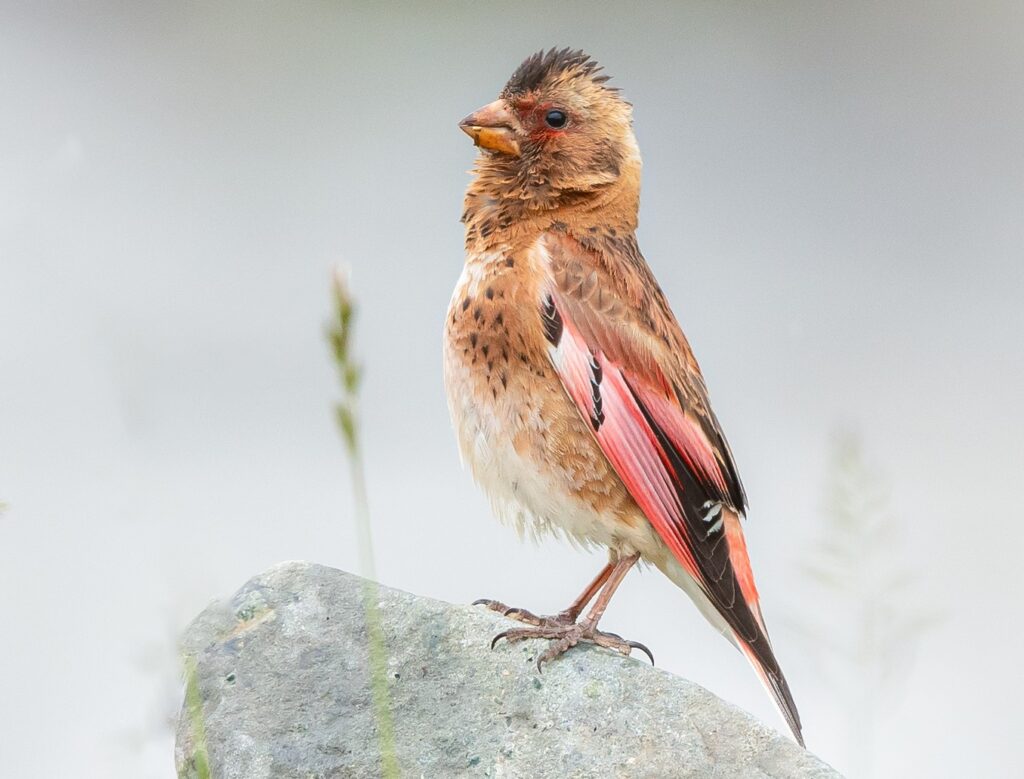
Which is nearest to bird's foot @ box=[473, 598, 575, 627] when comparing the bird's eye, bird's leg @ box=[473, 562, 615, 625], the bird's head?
bird's leg @ box=[473, 562, 615, 625]

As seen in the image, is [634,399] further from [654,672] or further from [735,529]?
[654,672]

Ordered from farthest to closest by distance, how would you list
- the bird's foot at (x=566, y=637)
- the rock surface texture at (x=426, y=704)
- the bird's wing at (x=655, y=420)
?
the bird's wing at (x=655, y=420) < the bird's foot at (x=566, y=637) < the rock surface texture at (x=426, y=704)

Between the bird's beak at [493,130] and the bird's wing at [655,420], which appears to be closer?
the bird's wing at [655,420]

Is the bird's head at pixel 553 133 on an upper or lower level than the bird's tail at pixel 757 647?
upper

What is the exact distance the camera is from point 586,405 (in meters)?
3.93

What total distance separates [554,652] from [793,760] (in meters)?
0.81

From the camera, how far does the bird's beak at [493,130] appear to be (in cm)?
441

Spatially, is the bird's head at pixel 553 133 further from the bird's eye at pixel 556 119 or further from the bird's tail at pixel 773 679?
the bird's tail at pixel 773 679

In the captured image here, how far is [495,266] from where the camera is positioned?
13.8 feet

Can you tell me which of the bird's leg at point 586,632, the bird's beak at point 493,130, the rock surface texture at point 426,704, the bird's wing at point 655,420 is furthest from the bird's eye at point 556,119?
the rock surface texture at point 426,704

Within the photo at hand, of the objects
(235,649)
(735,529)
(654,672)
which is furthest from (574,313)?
(235,649)

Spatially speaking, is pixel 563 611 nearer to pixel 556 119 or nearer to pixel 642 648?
pixel 642 648

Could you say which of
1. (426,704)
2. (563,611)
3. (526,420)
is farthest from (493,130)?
(426,704)

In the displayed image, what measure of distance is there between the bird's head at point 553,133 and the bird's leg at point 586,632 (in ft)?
4.22
